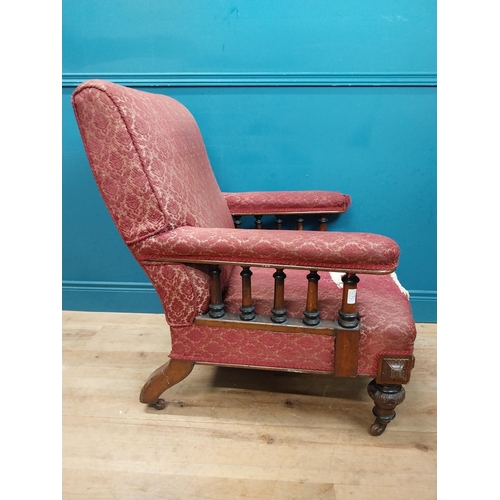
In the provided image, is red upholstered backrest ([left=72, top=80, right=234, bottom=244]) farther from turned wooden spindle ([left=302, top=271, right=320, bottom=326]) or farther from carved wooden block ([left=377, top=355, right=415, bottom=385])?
carved wooden block ([left=377, top=355, right=415, bottom=385])

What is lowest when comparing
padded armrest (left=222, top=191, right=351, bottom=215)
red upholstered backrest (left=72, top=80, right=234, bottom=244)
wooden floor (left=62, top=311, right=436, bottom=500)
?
wooden floor (left=62, top=311, right=436, bottom=500)

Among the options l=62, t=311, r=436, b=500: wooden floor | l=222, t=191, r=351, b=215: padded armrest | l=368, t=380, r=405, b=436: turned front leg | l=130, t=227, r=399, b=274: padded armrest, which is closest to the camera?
l=130, t=227, r=399, b=274: padded armrest

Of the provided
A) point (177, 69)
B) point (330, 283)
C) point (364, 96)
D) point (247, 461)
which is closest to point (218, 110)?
point (177, 69)

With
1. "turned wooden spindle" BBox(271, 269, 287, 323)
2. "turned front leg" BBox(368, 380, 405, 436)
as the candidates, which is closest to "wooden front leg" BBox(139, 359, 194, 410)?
"turned wooden spindle" BBox(271, 269, 287, 323)

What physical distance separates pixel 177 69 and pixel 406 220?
4.40 ft

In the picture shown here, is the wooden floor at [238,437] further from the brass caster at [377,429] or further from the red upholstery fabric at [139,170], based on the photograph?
the red upholstery fabric at [139,170]

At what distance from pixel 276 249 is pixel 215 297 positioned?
29 centimetres

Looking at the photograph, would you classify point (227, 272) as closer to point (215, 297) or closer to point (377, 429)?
point (215, 297)

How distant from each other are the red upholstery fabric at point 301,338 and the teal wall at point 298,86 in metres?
0.77

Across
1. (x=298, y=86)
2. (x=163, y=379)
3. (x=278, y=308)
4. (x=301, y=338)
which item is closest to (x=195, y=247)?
(x=278, y=308)

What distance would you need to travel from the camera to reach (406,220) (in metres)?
1.92

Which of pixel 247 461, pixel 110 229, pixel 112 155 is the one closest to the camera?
pixel 112 155

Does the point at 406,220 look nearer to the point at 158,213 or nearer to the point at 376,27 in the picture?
the point at 376,27

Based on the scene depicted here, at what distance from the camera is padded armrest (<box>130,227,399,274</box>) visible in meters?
1.00
